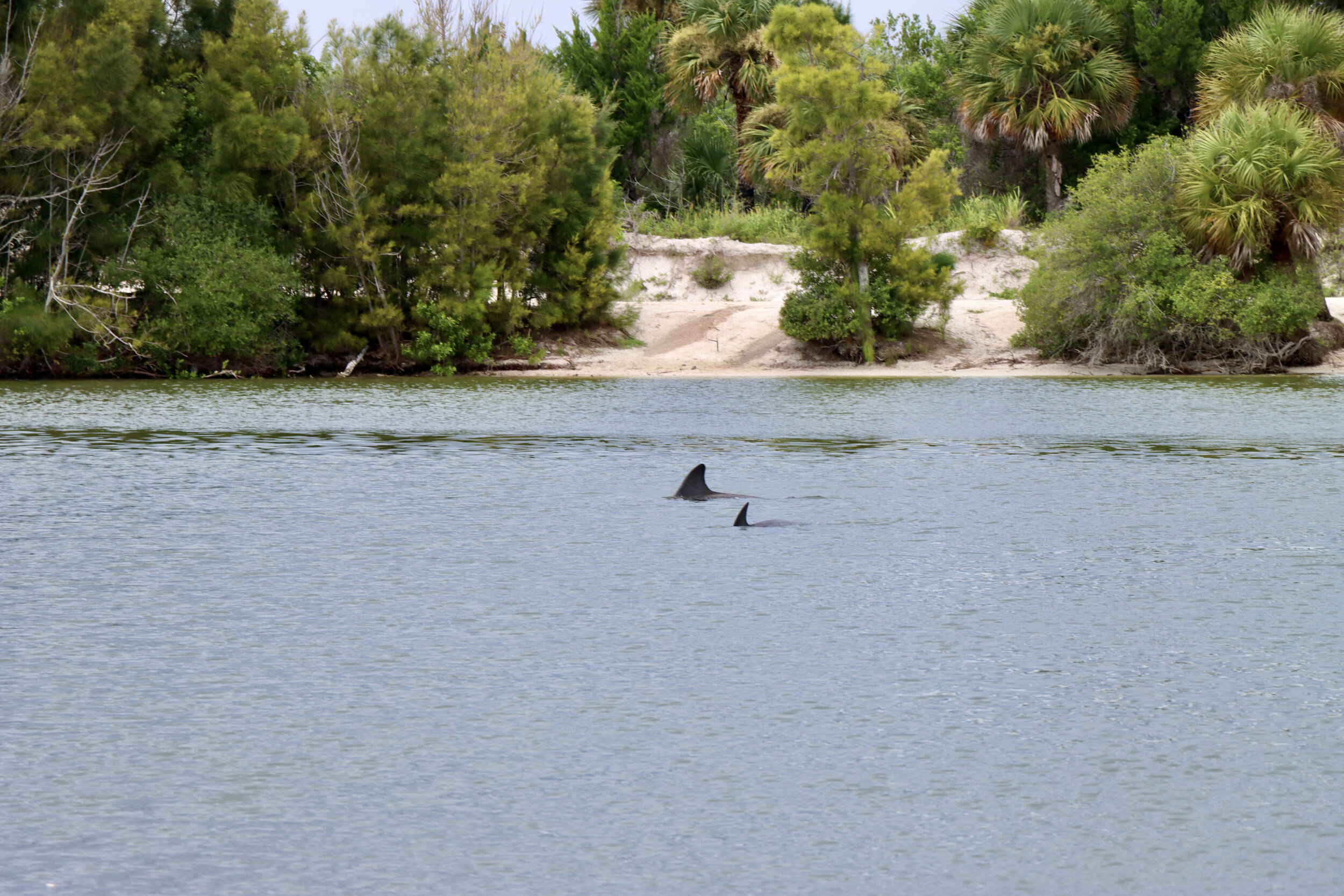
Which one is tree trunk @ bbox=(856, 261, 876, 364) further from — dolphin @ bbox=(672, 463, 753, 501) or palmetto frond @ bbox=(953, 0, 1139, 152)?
dolphin @ bbox=(672, 463, 753, 501)

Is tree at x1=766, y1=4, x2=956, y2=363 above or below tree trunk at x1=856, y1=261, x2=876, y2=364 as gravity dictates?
above

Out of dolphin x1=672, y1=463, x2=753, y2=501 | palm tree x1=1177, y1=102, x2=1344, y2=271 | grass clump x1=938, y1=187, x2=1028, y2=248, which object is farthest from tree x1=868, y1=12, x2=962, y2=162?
dolphin x1=672, y1=463, x2=753, y2=501

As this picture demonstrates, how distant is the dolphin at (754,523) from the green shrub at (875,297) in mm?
21651

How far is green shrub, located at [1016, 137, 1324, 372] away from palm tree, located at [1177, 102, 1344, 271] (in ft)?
1.95

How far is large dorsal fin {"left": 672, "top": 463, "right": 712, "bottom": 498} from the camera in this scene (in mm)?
11812

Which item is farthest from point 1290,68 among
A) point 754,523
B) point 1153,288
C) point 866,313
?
point 754,523

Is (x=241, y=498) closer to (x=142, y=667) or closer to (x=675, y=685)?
(x=142, y=667)

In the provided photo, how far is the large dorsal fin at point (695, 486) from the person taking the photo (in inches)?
465

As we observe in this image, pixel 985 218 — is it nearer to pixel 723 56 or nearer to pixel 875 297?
pixel 723 56

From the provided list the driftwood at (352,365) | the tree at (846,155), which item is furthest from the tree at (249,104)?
the tree at (846,155)

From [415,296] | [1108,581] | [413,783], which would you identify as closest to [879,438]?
[1108,581]

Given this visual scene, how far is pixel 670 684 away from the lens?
19.7 ft

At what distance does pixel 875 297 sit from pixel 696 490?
822 inches

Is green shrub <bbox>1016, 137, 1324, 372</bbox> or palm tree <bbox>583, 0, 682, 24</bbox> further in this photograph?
palm tree <bbox>583, 0, 682, 24</bbox>
